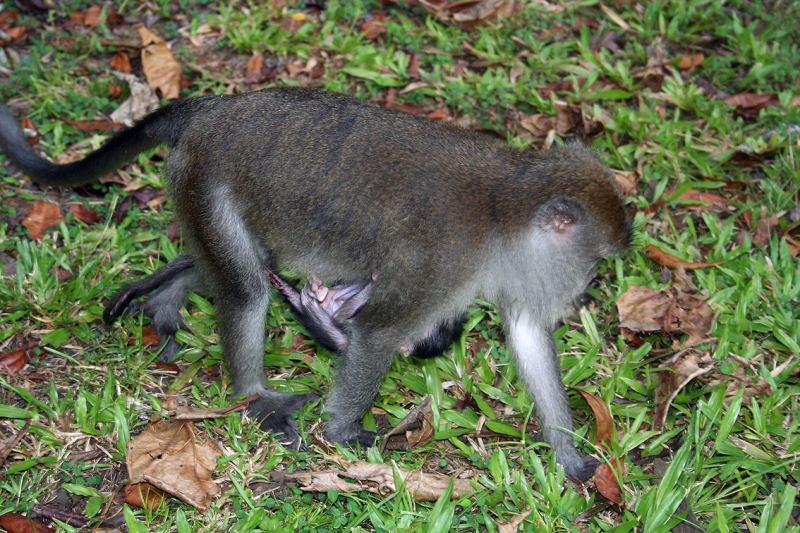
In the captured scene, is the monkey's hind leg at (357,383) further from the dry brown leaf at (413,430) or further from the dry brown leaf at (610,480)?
the dry brown leaf at (610,480)

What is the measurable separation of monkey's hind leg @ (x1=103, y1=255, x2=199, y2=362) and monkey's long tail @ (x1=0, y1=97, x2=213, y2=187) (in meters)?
0.64

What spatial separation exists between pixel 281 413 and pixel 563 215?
171 cm

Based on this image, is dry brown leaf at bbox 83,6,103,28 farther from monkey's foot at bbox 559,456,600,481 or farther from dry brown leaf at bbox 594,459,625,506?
dry brown leaf at bbox 594,459,625,506

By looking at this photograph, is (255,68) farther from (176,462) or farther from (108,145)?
(176,462)

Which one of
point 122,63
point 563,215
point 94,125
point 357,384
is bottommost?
point 357,384

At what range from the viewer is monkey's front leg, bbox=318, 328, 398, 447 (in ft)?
11.3

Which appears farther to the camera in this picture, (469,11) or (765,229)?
(469,11)

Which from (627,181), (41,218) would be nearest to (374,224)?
(627,181)

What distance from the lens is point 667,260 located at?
4.46 metres

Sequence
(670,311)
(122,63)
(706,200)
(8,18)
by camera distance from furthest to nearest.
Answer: (8,18) → (122,63) → (706,200) → (670,311)

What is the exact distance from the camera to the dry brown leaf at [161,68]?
5422 millimetres

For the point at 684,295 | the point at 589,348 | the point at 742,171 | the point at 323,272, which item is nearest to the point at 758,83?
the point at 742,171

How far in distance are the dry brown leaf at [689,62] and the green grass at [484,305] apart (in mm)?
47

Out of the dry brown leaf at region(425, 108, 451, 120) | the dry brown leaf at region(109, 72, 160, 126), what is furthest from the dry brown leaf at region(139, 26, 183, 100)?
the dry brown leaf at region(425, 108, 451, 120)
